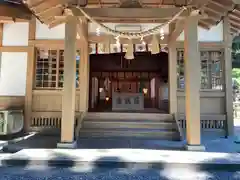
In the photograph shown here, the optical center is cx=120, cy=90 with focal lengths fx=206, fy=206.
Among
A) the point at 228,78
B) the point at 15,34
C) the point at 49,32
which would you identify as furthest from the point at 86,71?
the point at 228,78

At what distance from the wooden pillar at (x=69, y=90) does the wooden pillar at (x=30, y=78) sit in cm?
245

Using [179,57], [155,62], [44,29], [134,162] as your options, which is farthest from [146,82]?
[134,162]

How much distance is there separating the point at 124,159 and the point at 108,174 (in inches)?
20.6

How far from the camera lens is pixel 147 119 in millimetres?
6270

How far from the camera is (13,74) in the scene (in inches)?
262

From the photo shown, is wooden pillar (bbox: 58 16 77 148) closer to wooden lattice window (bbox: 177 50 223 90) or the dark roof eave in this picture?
the dark roof eave

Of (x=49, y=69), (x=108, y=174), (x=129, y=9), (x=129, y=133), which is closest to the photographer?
(x=108, y=174)

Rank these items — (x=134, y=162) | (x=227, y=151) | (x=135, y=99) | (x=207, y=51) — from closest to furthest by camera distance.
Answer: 1. (x=134, y=162)
2. (x=227, y=151)
3. (x=207, y=51)
4. (x=135, y=99)

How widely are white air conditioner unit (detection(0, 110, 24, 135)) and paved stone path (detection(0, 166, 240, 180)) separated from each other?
2462 mm

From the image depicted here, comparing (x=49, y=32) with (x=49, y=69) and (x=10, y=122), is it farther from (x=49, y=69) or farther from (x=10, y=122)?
(x=10, y=122)

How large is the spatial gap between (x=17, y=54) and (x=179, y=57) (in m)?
5.27

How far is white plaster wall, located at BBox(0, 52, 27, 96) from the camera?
662cm

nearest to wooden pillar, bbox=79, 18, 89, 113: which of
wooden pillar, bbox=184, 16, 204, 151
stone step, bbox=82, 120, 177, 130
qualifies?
stone step, bbox=82, 120, 177, 130

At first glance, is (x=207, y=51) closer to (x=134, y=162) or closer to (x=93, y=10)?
(x=93, y=10)
